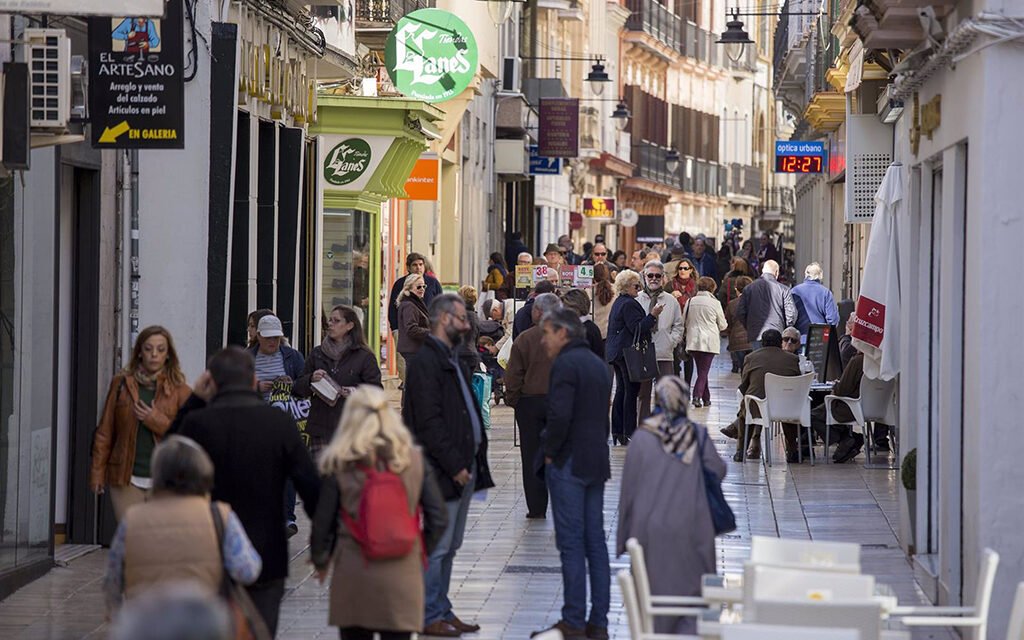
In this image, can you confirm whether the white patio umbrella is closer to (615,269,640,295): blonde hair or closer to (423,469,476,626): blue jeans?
(423,469,476,626): blue jeans

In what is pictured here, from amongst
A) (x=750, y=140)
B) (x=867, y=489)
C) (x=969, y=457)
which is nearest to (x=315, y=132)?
(x=867, y=489)

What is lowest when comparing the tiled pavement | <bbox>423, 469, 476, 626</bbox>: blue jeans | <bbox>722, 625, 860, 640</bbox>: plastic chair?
the tiled pavement

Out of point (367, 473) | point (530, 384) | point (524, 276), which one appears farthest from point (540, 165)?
point (367, 473)

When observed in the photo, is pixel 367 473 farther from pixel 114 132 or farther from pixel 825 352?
pixel 825 352

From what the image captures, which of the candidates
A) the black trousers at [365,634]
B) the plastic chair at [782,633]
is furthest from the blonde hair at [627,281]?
the plastic chair at [782,633]

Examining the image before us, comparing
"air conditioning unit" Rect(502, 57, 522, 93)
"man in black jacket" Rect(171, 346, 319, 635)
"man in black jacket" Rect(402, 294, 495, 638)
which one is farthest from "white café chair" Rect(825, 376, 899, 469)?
"air conditioning unit" Rect(502, 57, 522, 93)

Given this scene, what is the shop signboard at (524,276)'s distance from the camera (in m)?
26.4

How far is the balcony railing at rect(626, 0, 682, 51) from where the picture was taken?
63125 mm

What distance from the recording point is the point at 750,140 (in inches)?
3359

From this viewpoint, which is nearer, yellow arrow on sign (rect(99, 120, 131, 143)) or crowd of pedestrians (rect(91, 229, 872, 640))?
crowd of pedestrians (rect(91, 229, 872, 640))

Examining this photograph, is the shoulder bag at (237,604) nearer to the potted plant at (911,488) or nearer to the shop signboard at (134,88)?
the shop signboard at (134,88)

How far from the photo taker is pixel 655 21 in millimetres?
66312

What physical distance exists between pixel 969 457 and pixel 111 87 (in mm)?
5704

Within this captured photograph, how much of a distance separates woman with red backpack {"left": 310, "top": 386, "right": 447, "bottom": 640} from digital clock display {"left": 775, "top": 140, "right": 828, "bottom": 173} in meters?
26.2
